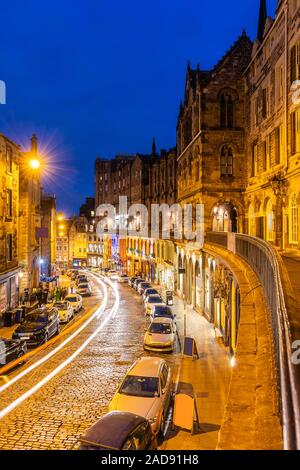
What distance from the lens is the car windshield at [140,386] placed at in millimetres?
12227

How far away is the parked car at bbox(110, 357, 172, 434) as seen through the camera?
11305mm

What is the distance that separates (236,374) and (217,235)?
853 inches

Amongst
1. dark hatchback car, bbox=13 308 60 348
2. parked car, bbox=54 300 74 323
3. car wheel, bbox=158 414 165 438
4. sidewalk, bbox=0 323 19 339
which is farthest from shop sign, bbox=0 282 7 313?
car wheel, bbox=158 414 165 438

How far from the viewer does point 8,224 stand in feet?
101

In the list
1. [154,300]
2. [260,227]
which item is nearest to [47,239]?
[154,300]

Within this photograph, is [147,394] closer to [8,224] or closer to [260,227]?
[260,227]

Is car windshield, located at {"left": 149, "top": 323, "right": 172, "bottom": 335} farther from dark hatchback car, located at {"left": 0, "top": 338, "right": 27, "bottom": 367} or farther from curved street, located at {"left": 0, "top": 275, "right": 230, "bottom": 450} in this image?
dark hatchback car, located at {"left": 0, "top": 338, "right": 27, "bottom": 367}

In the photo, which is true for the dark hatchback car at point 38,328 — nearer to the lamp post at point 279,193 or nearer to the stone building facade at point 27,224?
the stone building facade at point 27,224

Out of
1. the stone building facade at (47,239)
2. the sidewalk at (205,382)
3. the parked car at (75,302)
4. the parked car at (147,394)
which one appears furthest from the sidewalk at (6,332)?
the stone building facade at (47,239)

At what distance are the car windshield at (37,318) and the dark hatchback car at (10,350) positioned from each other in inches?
157
